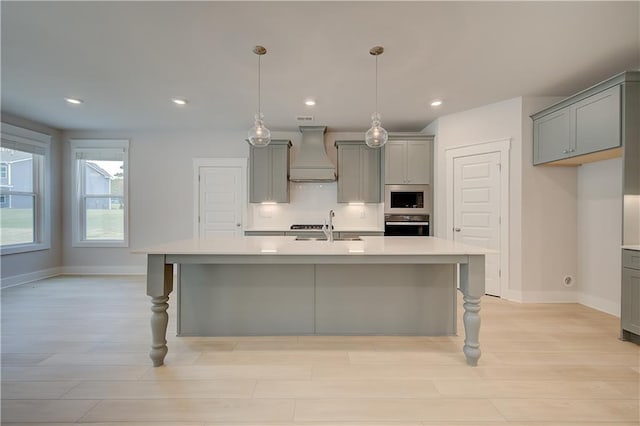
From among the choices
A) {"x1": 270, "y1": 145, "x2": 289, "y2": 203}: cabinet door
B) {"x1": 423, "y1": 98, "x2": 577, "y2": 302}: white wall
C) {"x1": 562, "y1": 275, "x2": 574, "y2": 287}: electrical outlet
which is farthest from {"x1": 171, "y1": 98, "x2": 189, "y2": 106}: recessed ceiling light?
{"x1": 562, "y1": 275, "x2": 574, "y2": 287}: electrical outlet

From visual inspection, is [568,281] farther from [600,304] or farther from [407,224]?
[407,224]

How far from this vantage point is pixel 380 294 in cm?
274

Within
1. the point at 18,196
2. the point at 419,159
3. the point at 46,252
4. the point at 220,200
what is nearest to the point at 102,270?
the point at 46,252

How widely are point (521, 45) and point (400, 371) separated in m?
2.87

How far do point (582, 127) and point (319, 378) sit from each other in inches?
138

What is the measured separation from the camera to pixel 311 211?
17.5 ft

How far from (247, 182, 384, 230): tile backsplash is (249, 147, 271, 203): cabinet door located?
376 mm

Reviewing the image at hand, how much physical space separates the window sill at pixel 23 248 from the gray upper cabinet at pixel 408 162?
5811 mm

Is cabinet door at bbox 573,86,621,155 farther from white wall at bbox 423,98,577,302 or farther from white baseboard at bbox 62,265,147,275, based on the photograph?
white baseboard at bbox 62,265,147,275

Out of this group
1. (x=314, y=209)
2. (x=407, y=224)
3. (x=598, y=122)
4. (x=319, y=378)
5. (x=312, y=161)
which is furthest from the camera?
(x=314, y=209)

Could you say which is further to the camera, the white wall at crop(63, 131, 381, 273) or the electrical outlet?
the white wall at crop(63, 131, 381, 273)

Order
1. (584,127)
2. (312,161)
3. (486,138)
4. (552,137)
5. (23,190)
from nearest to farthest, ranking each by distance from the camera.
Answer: (584,127)
(552,137)
(486,138)
(23,190)
(312,161)

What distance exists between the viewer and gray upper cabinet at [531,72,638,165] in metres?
2.69

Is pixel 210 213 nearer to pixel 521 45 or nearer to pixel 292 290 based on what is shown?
pixel 292 290
